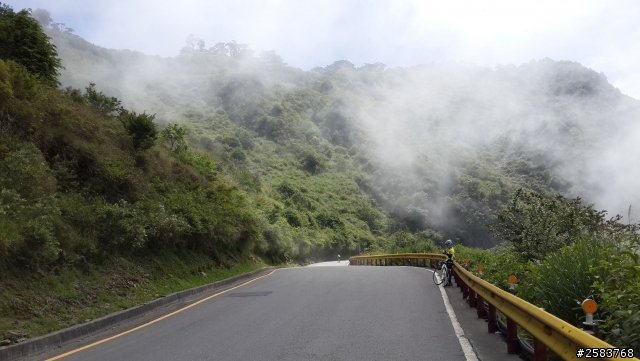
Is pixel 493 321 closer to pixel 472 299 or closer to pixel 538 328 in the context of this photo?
pixel 472 299

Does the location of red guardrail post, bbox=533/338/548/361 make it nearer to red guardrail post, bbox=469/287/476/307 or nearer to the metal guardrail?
the metal guardrail

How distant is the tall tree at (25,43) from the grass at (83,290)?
25.9 feet

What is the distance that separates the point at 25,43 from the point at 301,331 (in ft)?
50.0

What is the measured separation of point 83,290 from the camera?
1077cm

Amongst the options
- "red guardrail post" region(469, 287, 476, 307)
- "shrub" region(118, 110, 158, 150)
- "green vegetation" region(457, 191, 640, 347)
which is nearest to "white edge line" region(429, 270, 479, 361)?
"red guardrail post" region(469, 287, 476, 307)

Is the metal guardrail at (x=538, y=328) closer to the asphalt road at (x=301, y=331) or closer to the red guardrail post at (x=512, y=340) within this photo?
the red guardrail post at (x=512, y=340)

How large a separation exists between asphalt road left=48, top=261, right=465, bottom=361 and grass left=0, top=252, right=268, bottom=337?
4.23 feet

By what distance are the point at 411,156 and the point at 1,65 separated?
302ft

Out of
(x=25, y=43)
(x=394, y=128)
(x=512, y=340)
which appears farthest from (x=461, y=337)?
(x=394, y=128)

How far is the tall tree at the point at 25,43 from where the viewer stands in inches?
656

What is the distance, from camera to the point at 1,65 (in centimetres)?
1344

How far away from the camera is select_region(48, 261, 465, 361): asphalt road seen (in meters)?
6.81

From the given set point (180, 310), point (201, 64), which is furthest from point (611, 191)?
point (201, 64)

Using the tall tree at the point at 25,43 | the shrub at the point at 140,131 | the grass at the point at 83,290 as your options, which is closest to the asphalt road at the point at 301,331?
the grass at the point at 83,290
